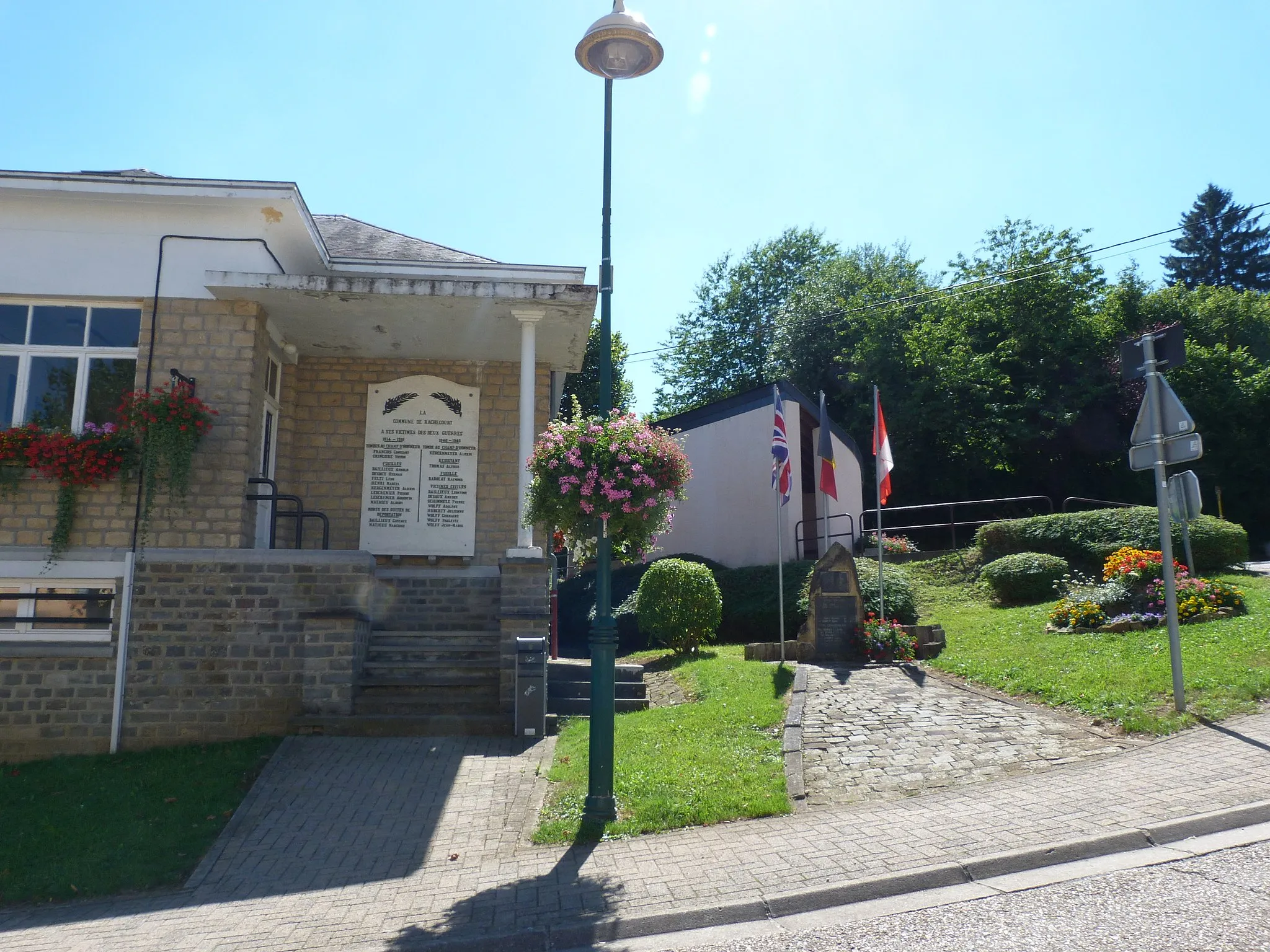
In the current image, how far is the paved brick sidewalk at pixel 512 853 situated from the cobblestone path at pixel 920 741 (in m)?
0.32

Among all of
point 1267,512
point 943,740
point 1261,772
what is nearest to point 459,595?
point 943,740

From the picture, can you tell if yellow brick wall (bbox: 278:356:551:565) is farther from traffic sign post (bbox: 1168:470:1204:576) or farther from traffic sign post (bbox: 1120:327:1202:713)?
traffic sign post (bbox: 1168:470:1204:576)

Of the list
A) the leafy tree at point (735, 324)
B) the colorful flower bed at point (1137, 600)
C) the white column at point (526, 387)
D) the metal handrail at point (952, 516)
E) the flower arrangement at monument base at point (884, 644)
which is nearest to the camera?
the white column at point (526, 387)

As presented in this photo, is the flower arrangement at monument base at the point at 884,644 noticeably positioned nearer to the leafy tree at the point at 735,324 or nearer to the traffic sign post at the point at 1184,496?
the traffic sign post at the point at 1184,496

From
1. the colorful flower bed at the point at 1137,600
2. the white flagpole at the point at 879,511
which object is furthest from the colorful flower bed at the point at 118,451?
the colorful flower bed at the point at 1137,600

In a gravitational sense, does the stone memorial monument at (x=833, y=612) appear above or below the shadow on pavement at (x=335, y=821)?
above

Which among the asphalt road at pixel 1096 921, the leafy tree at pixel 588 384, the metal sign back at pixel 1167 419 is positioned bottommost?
the asphalt road at pixel 1096 921

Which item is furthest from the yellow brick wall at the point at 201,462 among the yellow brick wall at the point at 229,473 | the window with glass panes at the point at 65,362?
the window with glass panes at the point at 65,362

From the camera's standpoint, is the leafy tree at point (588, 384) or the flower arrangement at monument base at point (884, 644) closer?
the flower arrangement at monument base at point (884, 644)

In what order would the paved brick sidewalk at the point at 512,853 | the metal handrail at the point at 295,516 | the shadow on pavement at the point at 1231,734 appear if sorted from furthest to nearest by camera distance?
the metal handrail at the point at 295,516 < the shadow on pavement at the point at 1231,734 < the paved brick sidewalk at the point at 512,853

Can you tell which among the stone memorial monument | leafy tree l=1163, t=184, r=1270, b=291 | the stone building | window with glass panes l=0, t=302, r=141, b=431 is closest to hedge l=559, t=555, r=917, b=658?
the stone memorial monument

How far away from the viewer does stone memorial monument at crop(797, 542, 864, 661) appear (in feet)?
40.4

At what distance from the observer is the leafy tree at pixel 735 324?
42.8 meters

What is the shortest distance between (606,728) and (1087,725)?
4578mm
